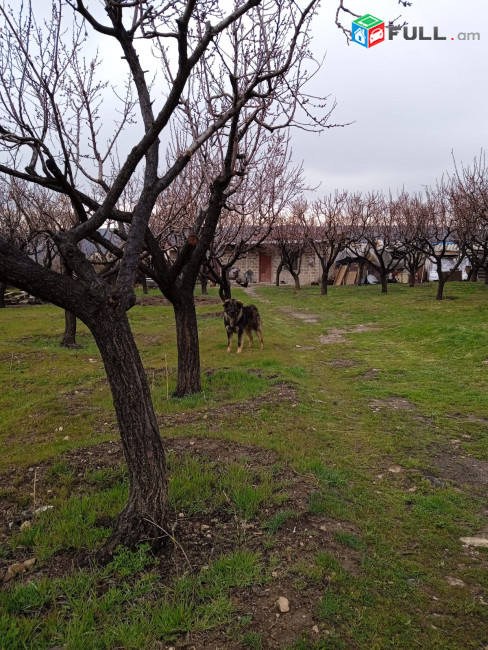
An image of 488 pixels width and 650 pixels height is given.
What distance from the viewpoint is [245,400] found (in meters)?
7.14

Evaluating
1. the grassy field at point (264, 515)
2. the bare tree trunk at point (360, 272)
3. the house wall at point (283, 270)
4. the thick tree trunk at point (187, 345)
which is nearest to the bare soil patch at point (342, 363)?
the grassy field at point (264, 515)

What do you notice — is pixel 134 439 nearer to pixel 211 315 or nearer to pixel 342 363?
pixel 342 363

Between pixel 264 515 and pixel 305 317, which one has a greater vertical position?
pixel 305 317

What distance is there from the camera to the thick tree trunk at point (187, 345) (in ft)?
23.4

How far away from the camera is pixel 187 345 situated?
730 cm

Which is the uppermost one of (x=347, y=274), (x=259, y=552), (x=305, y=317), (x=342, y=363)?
(x=347, y=274)

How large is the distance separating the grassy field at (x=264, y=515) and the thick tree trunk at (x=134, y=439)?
16 cm

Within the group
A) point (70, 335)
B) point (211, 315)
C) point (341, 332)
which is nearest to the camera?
point (70, 335)

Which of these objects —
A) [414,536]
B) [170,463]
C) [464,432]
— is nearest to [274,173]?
[464,432]

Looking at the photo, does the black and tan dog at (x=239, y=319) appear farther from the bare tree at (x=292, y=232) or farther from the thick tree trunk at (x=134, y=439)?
the bare tree at (x=292, y=232)

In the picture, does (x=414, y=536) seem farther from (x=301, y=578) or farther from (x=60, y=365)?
(x=60, y=365)

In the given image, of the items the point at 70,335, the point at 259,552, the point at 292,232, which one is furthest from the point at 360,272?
the point at 259,552

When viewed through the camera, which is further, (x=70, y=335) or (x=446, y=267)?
(x=446, y=267)

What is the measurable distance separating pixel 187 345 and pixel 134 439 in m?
4.16
